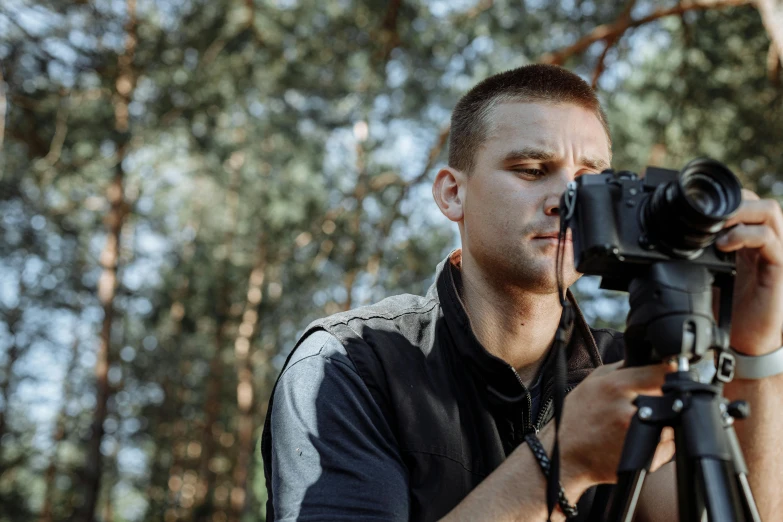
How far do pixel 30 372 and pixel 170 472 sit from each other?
6.45 m

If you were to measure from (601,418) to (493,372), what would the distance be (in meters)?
0.67

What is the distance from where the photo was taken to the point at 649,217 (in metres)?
1.48

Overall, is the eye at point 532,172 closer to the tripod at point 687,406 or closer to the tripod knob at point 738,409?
the tripod at point 687,406

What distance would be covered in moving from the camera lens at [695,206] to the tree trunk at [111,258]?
10.2m

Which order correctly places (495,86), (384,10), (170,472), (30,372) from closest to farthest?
(495,86) → (384,10) → (30,372) → (170,472)

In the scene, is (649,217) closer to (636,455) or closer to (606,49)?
(636,455)

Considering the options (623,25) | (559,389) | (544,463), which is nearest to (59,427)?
(623,25)

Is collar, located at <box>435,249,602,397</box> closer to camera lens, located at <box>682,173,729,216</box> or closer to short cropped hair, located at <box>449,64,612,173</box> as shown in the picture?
short cropped hair, located at <box>449,64,612,173</box>

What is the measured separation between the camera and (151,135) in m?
11.5

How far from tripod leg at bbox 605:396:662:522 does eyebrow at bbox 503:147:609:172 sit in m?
1.04

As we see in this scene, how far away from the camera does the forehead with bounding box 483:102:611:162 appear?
2.32m

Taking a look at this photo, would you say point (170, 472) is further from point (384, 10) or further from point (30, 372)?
point (384, 10)

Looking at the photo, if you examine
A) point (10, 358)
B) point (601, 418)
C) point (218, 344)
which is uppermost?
point (218, 344)

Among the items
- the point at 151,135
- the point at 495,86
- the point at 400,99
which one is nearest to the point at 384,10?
the point at 400,99
